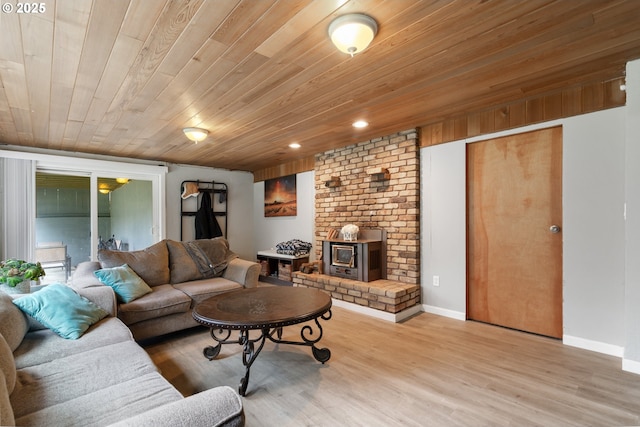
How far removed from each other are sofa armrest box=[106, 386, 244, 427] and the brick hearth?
8.53ft

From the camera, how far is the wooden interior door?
9.17ft

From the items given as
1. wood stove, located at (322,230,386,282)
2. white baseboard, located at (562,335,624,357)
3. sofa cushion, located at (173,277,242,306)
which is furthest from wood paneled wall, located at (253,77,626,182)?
sofa cushion, located at (173,277,242,306)

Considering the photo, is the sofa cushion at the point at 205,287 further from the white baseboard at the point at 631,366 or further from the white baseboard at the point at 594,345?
the white baseboard at the point at 631,366

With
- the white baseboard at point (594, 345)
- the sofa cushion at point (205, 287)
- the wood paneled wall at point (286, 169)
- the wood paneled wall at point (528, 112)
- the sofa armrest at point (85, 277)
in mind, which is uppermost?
the wood paneled wall at point (528, 112)

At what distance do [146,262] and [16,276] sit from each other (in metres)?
1.08

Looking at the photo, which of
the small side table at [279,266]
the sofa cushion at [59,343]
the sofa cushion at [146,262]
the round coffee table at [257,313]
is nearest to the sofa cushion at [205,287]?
the sofa cushion at [146,262]

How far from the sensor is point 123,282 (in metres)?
2.74

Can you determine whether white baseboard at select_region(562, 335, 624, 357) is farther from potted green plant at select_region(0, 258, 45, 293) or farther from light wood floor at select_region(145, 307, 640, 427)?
potted green plant at select_region(0, 258, 45, 293)

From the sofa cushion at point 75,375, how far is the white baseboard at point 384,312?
2.44m

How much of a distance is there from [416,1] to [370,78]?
0.80 metres

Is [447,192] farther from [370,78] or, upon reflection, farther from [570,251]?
[370,78]

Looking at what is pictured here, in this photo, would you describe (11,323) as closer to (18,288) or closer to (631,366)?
(18,288)

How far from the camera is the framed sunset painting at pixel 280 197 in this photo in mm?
5455

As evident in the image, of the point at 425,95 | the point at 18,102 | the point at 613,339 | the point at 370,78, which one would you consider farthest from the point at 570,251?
the point at 18,102
